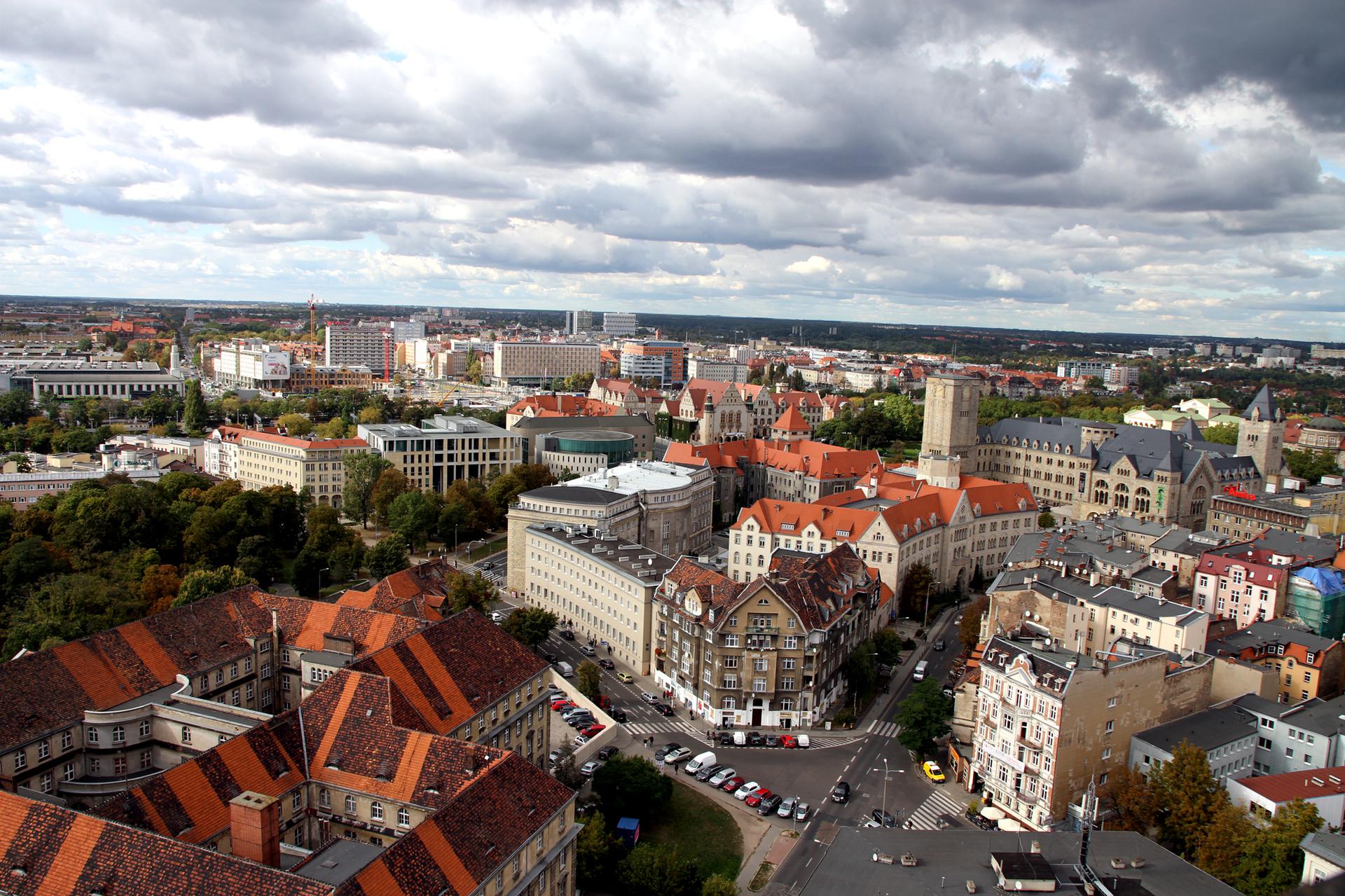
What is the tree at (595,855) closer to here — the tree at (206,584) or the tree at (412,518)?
the tree at (206,584)

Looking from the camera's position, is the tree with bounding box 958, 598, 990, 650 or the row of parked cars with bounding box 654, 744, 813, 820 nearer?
the row of parked cars with bounding box 654, 744, 813, 820

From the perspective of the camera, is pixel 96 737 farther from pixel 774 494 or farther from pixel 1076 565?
pixel 774 494

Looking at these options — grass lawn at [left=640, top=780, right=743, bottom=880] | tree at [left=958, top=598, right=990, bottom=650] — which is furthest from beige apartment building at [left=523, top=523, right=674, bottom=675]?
tree at [left=958, top=598, right=990, bottom=650]

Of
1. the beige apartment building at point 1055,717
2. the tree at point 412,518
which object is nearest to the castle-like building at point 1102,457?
the beige apartment building at point 1055,717

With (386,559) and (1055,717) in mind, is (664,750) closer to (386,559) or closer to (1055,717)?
(1055,717)

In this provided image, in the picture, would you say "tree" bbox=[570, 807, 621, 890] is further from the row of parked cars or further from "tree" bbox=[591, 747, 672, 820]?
the row of parked cars

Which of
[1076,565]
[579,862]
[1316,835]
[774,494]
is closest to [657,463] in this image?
[774,494]
